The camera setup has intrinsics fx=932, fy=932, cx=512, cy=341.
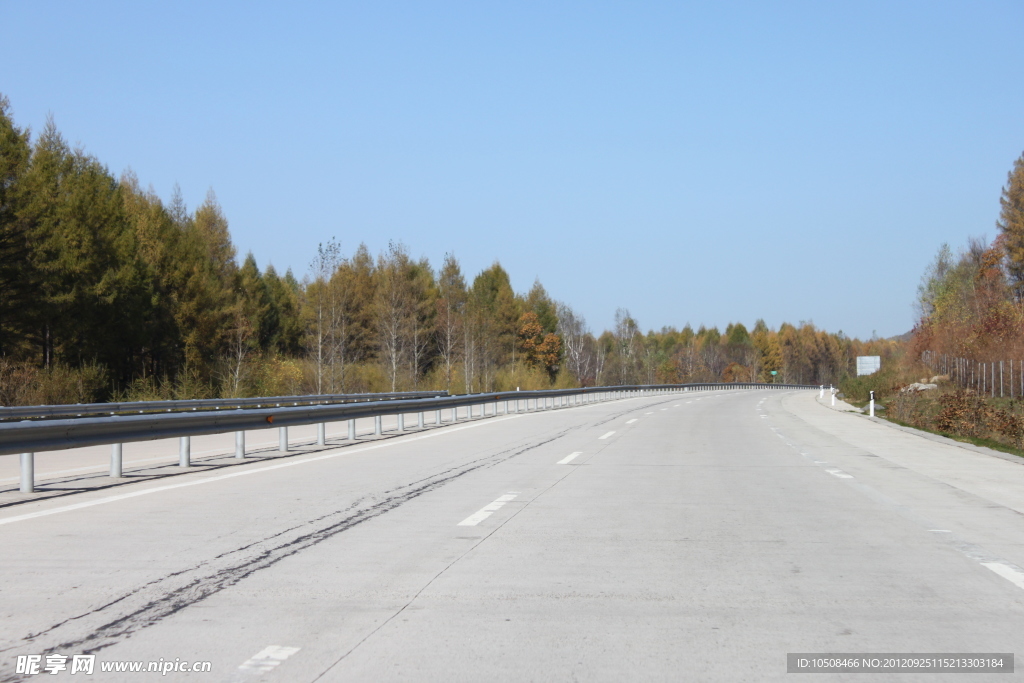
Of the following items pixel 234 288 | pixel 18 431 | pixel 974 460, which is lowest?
pixel 974 460

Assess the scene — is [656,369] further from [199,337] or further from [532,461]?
[532,461]

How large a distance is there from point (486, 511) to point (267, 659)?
16.5 ft

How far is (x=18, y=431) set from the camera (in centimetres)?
1025

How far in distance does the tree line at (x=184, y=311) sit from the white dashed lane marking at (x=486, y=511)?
24.3 meters

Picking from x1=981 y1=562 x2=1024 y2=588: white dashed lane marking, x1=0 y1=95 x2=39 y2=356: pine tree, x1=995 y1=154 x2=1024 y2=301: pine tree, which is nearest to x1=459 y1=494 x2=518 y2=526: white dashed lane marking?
x1=981 y1=562 x2=1024 y2=588: white dashed lane marking

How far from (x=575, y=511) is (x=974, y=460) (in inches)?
391

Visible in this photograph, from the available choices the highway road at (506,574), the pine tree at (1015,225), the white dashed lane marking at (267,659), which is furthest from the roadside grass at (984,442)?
the pine tree at (1015,225)

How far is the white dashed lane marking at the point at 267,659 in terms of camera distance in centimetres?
447

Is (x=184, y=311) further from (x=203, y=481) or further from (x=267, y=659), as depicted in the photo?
(x=267, y=659)

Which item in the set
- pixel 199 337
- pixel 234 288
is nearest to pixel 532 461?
pixel 199 337

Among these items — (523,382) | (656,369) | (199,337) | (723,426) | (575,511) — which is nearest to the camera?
(575,511)

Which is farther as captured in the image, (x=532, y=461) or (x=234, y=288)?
(x=234, y=288)

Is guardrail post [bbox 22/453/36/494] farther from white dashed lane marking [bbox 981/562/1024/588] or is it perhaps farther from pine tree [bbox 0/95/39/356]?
pine tree [bbox 0/95/39/356]

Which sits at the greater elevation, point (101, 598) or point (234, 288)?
point (234, 288)
